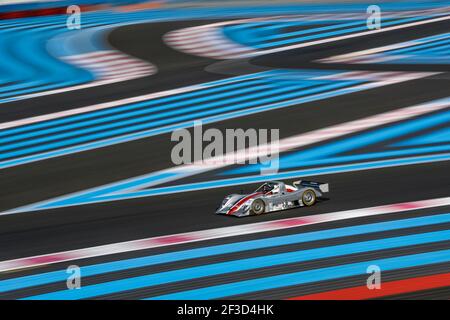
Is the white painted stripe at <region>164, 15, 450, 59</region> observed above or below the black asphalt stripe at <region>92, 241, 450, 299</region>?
above

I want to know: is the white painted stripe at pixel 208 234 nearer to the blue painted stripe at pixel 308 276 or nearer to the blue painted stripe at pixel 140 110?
the blue painted stripe at pixel 308 276

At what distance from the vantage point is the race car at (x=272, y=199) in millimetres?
13352

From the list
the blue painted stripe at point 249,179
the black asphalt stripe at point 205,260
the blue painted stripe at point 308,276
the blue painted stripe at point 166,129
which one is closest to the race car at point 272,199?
the black asphalt stripe at point 205,260

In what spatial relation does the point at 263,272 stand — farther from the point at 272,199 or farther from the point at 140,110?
the point at 140,110

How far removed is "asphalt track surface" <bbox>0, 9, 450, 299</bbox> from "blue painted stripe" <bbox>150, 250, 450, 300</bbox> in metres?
0.15

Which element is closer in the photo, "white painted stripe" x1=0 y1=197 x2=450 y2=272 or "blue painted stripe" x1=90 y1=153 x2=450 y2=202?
"white painted stripe" x1=0 y1=197 x2=450 y2=272

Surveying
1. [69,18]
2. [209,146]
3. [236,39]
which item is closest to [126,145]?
[209,146]

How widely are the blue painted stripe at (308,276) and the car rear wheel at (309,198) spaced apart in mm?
2603

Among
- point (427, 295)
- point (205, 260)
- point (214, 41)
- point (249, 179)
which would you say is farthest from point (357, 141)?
point (214, 41)

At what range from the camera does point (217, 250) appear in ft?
39.2

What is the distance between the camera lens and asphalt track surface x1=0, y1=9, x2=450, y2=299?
36.9 feet

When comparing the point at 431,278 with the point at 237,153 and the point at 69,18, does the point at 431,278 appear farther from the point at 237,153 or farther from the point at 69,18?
the point at 69,18

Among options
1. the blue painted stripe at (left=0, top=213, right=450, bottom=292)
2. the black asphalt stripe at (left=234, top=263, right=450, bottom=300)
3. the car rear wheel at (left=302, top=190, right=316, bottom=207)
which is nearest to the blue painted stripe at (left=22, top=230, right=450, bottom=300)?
the blue painted stripe at (left=0, top=213, right=450, bottom=292)

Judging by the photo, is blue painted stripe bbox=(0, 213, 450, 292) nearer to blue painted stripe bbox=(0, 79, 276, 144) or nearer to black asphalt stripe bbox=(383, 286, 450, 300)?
black asphalt stripe bbox=(383, 286, 450, 300)
